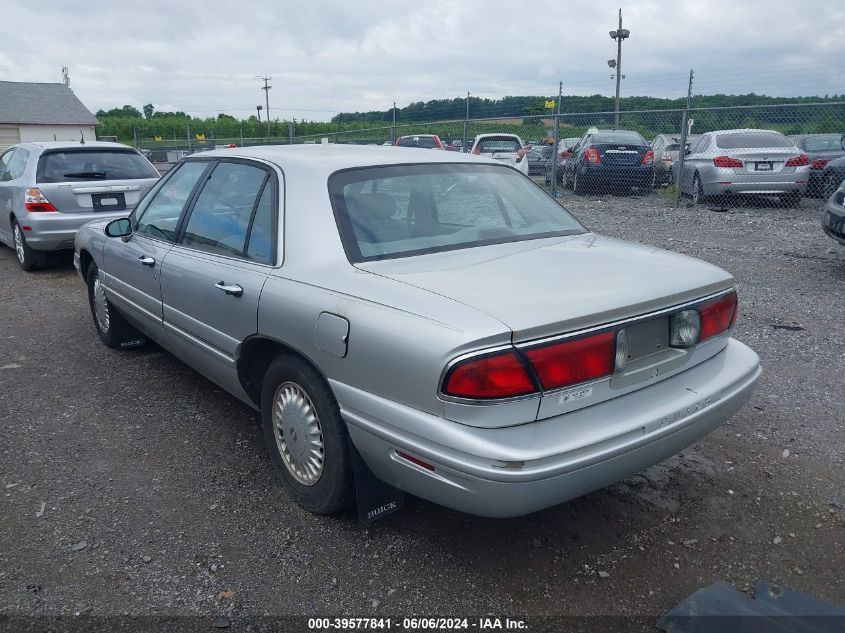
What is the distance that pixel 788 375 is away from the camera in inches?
184

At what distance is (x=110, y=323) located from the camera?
5223mm

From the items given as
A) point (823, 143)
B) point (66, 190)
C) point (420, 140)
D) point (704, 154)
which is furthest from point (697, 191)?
point (66, 190)

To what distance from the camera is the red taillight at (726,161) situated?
12.2 meters

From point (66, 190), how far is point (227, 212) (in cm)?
564

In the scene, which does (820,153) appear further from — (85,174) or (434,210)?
(434,210)

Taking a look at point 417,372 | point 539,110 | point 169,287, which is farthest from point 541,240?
point 539,110

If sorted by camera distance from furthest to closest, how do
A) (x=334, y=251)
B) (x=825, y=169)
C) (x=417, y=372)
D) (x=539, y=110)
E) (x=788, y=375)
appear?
(x=539, y=110) → (x=825, y=169) → (x=788, y=375) → (x=334, y=251) → (x=417, y=372)

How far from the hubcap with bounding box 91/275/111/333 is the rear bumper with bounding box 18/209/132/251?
9.91 ft

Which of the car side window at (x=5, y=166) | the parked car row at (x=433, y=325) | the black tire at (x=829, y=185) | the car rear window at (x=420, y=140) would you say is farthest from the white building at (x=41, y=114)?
the parked car row at (x=433, y=325)

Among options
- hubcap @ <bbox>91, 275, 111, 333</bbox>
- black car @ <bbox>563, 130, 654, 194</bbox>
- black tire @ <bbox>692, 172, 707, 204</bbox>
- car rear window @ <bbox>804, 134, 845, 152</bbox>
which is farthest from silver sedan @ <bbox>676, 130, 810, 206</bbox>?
hubcap @ <bbox>91, 275, 111, 333</bbox>

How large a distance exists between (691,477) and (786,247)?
7282 mm

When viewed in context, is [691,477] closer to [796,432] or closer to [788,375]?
[796,432]

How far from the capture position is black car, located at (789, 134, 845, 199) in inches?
514

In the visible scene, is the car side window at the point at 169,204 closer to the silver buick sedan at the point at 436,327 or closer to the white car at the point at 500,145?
the silver buick sedan at the point at 436,327
